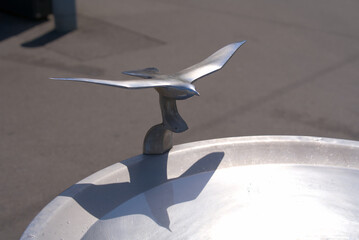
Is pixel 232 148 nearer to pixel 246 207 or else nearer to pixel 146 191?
pixel 246 207

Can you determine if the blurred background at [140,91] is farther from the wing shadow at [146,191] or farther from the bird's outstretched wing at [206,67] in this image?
the bird's outstretched wing at [206,67]

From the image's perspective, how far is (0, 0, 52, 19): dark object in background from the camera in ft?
22.7

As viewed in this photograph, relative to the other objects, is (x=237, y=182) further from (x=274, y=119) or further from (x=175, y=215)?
(x=274, y=119)

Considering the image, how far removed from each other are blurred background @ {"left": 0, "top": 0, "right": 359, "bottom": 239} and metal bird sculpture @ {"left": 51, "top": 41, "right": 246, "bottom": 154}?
1318 mm

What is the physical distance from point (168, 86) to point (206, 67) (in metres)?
0.38

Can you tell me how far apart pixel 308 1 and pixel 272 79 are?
13.9 feet

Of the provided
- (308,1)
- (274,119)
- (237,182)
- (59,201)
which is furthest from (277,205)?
(308,1)

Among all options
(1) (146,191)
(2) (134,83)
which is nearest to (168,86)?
(2) (134,83)

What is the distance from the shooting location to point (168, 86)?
1.98 m

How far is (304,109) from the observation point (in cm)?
493

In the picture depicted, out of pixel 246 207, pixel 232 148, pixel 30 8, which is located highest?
pixel 30 8

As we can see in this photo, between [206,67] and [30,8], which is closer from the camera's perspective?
[206,67]

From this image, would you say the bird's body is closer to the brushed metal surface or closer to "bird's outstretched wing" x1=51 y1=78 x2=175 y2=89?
"bird's outstretched wing" x1=51 y1=78 x2=175 y2=89

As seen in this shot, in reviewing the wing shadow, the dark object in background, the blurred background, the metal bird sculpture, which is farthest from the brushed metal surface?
the dark object in background
